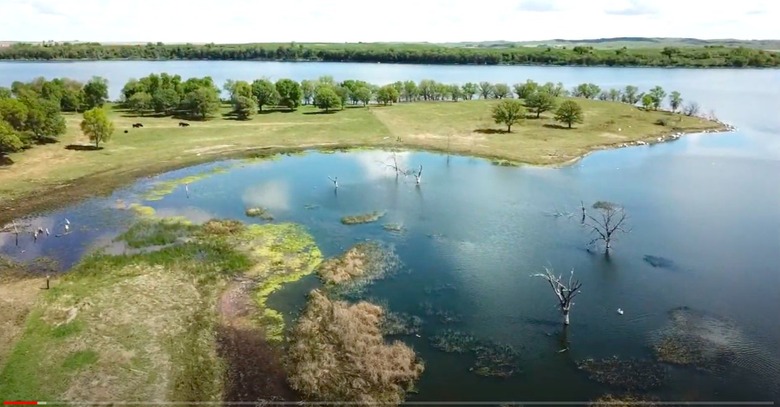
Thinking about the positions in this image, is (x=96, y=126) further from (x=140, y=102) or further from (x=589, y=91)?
(x=589, y=91)

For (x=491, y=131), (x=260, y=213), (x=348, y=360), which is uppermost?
(x=491, y=131)

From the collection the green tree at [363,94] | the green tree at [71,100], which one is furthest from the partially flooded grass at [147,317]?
the green tree at [71,100]

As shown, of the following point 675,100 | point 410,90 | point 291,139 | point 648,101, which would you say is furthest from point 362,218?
point 675,100

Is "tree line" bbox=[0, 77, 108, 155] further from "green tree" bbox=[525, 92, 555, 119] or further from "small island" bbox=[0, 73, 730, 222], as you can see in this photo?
"green tree" bbox=[525, 92, 555, 119]

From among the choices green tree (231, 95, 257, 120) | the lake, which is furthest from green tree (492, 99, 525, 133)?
green tree (231, 95, 257, 120)

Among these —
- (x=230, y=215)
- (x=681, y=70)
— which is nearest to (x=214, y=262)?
(x=230, y=215)

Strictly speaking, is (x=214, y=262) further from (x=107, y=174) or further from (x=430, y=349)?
(x=107, y=174)
